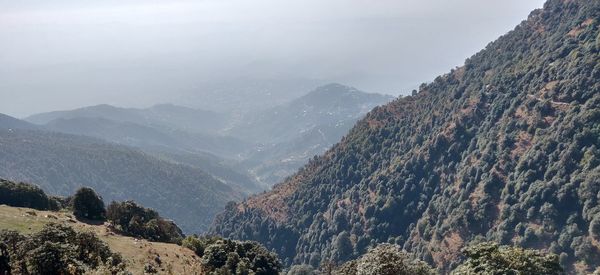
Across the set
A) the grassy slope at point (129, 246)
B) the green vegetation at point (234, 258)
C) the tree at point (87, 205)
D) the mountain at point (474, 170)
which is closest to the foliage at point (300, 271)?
the mountain at point (474, 170)

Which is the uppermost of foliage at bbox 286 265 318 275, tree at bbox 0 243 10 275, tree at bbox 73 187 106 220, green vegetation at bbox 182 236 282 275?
tree at bbox 73 187 106 220

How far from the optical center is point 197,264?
47906mm

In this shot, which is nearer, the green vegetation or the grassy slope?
the grassy slope

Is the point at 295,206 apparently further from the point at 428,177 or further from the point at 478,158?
the point at 478,158

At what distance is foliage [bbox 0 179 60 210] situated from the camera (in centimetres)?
5516

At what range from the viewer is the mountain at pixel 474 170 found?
8344 centimetres

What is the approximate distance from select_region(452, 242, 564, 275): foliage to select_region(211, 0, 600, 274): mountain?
141 feet

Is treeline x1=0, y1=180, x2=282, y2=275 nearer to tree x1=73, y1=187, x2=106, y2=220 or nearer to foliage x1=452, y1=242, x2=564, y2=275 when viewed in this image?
tree x1=73, y1=187, x2=106, y2=220

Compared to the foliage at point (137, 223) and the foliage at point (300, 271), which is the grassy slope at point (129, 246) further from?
the foliage at point (300, 271)

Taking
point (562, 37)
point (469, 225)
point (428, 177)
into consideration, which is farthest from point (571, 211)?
point (562, 37)

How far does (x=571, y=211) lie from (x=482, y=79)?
2264 inches

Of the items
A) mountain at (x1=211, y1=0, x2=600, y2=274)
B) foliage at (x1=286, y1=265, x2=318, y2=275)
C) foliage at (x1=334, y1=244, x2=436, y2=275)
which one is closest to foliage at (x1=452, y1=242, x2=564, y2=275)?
foliage at (x1=334, y1=244, x2=436, y2=275)

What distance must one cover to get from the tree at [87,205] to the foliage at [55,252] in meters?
22.7

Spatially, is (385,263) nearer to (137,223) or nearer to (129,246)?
(129,246)
